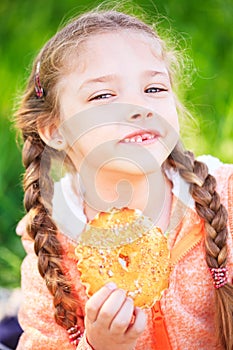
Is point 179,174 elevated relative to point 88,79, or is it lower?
lower

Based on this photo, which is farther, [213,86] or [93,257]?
[213,86]

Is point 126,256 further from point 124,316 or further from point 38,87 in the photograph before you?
point 38,87

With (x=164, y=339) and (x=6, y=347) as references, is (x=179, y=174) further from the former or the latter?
(x=6, y=347)

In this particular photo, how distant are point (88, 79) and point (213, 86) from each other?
1.59m

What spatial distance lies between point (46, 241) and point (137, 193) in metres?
0.25

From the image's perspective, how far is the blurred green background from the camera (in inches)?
111

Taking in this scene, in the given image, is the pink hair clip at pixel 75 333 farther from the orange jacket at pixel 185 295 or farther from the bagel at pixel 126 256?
the bagel at pixel 126 256

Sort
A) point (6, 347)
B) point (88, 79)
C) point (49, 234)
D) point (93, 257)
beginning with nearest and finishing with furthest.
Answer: point (93, 257) < point (88, 79) < point (49, 234) < point (6, 347)

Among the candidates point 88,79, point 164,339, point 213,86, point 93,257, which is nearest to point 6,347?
point 164,339

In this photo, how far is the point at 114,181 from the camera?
66.2 inches

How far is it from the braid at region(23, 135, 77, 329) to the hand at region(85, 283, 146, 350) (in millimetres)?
242

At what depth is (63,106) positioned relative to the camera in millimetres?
1700

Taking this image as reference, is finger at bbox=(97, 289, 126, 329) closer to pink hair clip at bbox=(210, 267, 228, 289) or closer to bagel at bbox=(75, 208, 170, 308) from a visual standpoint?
bagel at bbox=(75, 208, 170, 308)

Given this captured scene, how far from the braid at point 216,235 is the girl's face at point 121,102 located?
0.50 feet
